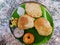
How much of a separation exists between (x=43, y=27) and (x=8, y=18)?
0.16m

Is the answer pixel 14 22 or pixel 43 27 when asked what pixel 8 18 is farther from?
Answer: pixel 43 27

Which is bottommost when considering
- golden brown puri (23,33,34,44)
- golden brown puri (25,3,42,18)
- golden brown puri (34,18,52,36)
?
golden brown puri (23,33,34,44)

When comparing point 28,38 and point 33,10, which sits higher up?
point 33,10

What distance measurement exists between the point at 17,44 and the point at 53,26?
0.18 metres

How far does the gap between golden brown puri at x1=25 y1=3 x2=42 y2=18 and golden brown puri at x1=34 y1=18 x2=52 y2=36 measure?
0.03 meters

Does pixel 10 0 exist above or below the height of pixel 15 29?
above

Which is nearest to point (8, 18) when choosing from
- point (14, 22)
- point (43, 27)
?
point (14, 22)

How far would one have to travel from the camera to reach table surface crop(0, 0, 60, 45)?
806mm

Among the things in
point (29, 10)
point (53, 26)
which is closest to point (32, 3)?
point (29, 10)

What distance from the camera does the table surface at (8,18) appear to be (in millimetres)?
806

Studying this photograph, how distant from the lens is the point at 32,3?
0.81 metres

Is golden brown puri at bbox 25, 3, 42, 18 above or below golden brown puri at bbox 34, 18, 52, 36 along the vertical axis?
above

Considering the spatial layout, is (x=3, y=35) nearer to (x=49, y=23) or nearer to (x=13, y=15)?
(x=13, y=15)

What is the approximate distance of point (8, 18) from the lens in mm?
816
